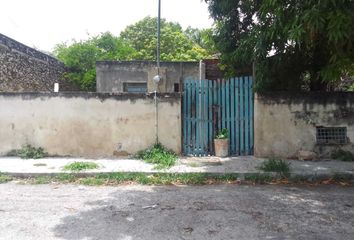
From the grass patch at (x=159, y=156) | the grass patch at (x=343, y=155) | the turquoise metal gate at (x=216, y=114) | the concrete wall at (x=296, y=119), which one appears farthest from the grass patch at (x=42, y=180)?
the grass patch at (x=343, y=155)

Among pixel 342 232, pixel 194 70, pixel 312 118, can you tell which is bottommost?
pixel 342 232

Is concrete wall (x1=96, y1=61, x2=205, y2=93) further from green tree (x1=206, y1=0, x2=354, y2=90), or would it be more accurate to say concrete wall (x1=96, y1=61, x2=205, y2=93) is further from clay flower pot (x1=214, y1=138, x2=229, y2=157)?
clay flower pot (x1=214, y1=138, x2=229, y2=157)

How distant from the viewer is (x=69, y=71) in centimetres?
2202

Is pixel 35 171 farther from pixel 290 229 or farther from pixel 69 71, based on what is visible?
pixel 69 71

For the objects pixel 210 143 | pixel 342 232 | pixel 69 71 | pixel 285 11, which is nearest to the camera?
pixel 342 232

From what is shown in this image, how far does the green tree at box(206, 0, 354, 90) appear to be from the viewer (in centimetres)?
532

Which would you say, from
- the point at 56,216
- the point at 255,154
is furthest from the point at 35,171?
the point at 255,154

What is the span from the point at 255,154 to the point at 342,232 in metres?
5.14

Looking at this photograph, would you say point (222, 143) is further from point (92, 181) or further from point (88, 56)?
point (88, 56)

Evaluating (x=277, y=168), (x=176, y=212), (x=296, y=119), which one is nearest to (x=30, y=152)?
(x=176, y=212)

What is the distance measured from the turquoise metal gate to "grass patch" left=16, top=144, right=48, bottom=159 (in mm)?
3668

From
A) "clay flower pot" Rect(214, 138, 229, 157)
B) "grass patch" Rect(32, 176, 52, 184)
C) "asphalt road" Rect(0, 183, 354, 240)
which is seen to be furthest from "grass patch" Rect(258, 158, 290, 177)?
"grass patch" Rect(32, 176, 52, 184)

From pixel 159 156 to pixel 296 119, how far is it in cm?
347

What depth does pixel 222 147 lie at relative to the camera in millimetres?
10133
